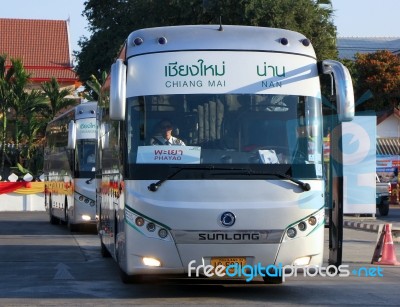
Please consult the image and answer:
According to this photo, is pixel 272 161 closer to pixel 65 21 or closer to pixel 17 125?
pixel 17 125

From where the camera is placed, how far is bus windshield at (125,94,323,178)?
11.3 m

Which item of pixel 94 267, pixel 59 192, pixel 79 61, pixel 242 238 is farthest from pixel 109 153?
pixel 79 61

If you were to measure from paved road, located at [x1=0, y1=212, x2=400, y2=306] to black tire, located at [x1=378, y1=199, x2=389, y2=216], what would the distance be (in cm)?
1857

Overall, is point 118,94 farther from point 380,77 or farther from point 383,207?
point 380,77

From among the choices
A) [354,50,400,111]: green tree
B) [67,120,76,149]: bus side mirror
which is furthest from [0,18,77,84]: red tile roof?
[67,120,76,149]: bus side mirror

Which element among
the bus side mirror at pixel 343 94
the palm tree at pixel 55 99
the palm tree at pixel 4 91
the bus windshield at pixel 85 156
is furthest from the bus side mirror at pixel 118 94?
the palm tree at pixel 55 99

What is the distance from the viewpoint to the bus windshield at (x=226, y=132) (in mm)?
11297

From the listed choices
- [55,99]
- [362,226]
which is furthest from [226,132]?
[55,99]

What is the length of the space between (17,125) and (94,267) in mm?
34925

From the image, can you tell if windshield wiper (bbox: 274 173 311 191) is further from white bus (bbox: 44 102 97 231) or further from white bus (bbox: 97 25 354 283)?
white bus (bbox: 44 102 97 231)

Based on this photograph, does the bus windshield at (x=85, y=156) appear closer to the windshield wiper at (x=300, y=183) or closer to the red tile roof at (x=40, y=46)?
the windshield wiper at (x=300, y=183)

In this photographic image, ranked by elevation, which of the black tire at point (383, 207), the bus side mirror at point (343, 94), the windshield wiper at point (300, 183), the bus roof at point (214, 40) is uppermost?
the bus roof at point (214, 40)

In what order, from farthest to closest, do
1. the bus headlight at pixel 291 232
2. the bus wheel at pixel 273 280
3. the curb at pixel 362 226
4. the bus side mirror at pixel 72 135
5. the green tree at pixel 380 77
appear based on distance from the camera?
the green tree at pixel 380 77, the curb at pixel 362 226, the bus side mirror at pixel 72 135, the bus wheel at pixel 273 280, the bus headlight at pixel 291 232

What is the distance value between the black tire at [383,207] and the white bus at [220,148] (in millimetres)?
25272
